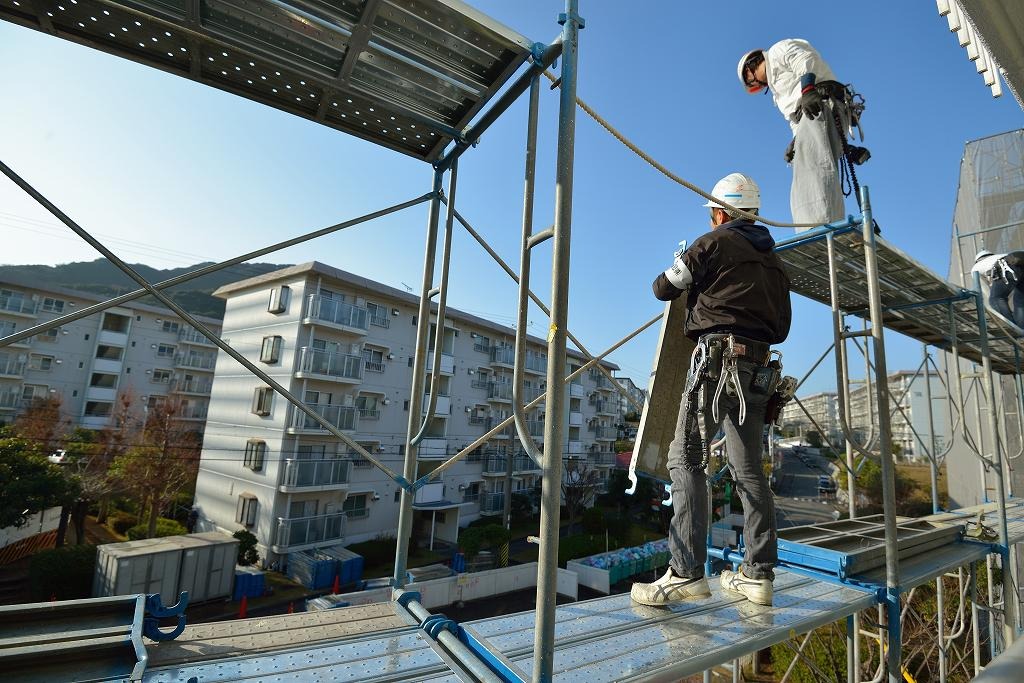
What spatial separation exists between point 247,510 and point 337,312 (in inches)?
266

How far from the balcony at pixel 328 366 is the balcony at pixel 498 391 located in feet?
22.7

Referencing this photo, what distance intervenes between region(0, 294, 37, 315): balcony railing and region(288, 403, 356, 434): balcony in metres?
17.3

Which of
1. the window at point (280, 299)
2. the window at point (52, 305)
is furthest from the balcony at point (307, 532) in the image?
the window at point (52, 305)

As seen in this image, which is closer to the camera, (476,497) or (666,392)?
(666,392)

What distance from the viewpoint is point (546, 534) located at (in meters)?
1.34

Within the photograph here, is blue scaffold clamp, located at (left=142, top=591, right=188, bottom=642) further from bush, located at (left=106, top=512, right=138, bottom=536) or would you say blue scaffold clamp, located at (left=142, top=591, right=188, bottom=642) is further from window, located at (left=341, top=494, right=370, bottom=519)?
bush, located at (left=106, top=512, right=138, bottom=536)

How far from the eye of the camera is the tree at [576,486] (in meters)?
22.2

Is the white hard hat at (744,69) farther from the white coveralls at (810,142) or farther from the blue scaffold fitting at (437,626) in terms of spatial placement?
the blue scaffold fitting at (437,626)

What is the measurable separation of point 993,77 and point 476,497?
821 inches

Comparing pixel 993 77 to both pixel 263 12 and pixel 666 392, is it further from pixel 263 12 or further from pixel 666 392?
pixel 263 12

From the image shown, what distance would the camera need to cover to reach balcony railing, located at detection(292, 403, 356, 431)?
15250 millimetres

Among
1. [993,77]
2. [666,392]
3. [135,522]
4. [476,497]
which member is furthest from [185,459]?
[993,77]

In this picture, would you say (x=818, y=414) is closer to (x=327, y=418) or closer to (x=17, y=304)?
(x=327, y=418)

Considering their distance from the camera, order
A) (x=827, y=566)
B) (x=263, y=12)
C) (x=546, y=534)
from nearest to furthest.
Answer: (x=546, y=534) < (x=263, y=12) < (x=827, y=566)
